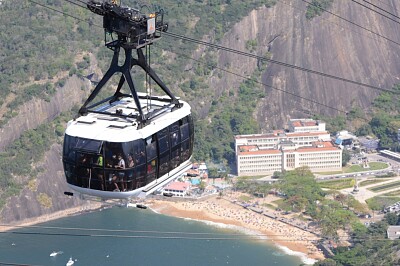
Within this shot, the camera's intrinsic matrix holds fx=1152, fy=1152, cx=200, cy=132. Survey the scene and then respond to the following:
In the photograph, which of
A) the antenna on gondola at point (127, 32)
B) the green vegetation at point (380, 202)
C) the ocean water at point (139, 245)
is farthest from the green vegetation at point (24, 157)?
the antenna on gondola at point (127, 32)

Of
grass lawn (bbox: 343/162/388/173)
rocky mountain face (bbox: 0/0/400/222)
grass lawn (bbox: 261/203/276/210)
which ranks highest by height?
rocky mountain face (bbox: 0/0/400/222)

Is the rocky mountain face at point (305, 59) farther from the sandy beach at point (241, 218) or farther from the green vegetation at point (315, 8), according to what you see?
the sandy beach at point (241, 218)

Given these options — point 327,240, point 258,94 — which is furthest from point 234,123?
point 327,240

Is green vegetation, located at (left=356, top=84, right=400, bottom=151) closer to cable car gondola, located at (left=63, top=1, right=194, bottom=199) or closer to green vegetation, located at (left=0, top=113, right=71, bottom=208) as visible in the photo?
green vegetation, located at (left=0, top=113, right=71, bottom=208)

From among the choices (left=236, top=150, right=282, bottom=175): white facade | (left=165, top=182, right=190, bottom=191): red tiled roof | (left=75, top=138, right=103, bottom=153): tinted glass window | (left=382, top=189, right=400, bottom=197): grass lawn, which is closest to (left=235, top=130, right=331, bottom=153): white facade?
(left=236, top=150, right=282, bottom=175): white facade

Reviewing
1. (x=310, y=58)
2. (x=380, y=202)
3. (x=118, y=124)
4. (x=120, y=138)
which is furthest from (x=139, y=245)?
(x=120, y=138)

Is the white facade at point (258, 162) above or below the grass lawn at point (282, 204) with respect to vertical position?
above
